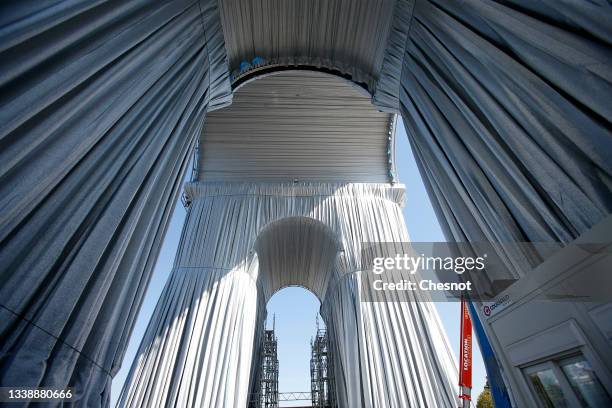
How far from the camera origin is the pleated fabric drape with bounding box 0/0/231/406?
3.91 ft

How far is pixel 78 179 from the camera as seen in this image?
59.0 inches

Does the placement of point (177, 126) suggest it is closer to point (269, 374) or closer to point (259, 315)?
point (259, 315)

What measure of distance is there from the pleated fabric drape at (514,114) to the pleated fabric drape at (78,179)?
2.11 meters

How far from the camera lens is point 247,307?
6215mm

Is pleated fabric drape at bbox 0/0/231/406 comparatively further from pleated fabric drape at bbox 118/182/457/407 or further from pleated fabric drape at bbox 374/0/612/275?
pleated fabric drape at bbox 118/182/457/407

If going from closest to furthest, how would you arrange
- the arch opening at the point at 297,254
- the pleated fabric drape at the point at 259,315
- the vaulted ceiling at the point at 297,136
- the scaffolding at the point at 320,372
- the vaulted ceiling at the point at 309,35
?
the vaulted ceiling at the point at 309,35, the pleated fabric drape at the point at 259,315, the vaulted ceiling at the point at 297,136, the arch opening at the point at 297,254, the scaffolding at the point at 320,372

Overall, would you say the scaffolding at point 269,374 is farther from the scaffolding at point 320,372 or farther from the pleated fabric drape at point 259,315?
the pleated fabric drape at point 259,315

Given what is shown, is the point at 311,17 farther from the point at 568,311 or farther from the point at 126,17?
the point at 568,311

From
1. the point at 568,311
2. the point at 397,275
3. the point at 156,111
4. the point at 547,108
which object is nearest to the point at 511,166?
the point at 547,108

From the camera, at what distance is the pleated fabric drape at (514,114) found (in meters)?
1.19

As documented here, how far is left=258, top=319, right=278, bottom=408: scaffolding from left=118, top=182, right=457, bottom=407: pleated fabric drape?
358 centimetres

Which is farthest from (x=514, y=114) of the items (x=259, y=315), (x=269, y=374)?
(x=269, y=374)

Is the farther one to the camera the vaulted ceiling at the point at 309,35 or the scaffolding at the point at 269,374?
the scaffolding at the point at 269,374

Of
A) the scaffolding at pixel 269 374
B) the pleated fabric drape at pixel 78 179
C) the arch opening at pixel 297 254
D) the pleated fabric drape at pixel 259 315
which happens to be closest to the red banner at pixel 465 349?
the pleated fabric drape at pixel 259 315
